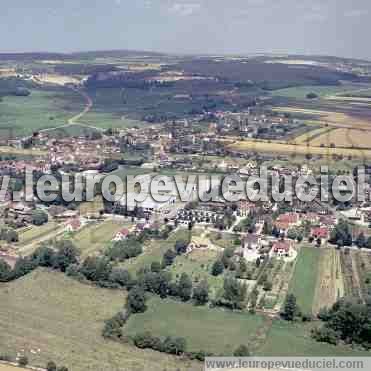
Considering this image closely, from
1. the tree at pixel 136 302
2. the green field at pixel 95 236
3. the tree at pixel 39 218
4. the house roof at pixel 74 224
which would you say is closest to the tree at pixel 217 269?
the tree at pixel 136 302

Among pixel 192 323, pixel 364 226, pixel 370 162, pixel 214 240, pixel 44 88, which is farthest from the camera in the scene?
pixel 44 88

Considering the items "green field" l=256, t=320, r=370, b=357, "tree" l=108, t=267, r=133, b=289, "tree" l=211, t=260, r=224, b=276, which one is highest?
"tree" l=108, t=267, r=133, b=289

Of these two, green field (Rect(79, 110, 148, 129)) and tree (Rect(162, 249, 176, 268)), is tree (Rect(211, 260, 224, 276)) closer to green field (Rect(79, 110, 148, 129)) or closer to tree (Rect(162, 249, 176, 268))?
tree (Rect(162, 249, 176, 268))

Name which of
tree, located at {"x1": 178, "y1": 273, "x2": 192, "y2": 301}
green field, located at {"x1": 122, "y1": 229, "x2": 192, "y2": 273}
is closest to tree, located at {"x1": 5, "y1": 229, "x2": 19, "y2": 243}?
green field, located at {"x1": 122, "y1": 229, "x2": 192, "y2": 273}

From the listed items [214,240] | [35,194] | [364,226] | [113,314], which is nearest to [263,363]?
[113,314]

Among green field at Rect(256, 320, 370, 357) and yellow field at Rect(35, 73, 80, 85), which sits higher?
yellow field at Rect(35, 73, 80, 85)

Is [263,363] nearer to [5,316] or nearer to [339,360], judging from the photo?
[339,360]
